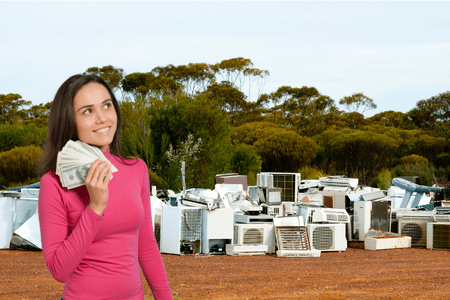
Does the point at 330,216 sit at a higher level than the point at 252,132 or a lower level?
lower

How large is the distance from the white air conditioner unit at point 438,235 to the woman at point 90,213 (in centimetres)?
1073

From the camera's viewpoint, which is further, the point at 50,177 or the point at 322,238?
the point at 322,238

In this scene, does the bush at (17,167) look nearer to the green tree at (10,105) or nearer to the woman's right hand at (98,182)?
the woman's right hand at (98,182)

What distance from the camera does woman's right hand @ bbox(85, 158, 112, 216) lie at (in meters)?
1.14

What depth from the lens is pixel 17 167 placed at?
61.8ft

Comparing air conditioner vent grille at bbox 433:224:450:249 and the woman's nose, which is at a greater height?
the woman's nose

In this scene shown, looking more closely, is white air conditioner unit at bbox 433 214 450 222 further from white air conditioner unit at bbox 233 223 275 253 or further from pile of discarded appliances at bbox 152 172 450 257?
white air conditioner unit at bbox 233 223 275 253

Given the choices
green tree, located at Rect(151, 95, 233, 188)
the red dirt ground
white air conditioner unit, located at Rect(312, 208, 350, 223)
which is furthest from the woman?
green tree, located at Rect(151, 95, 233, 188)

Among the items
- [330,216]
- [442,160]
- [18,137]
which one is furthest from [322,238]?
[442,160]

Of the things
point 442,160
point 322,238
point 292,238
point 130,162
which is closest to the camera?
point 130,162

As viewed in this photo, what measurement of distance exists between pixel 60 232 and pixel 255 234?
343 inches

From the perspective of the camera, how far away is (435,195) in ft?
43.0

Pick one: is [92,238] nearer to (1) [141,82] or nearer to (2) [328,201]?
(2) [328,201]

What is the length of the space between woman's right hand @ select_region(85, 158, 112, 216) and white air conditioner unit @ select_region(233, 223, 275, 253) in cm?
859
